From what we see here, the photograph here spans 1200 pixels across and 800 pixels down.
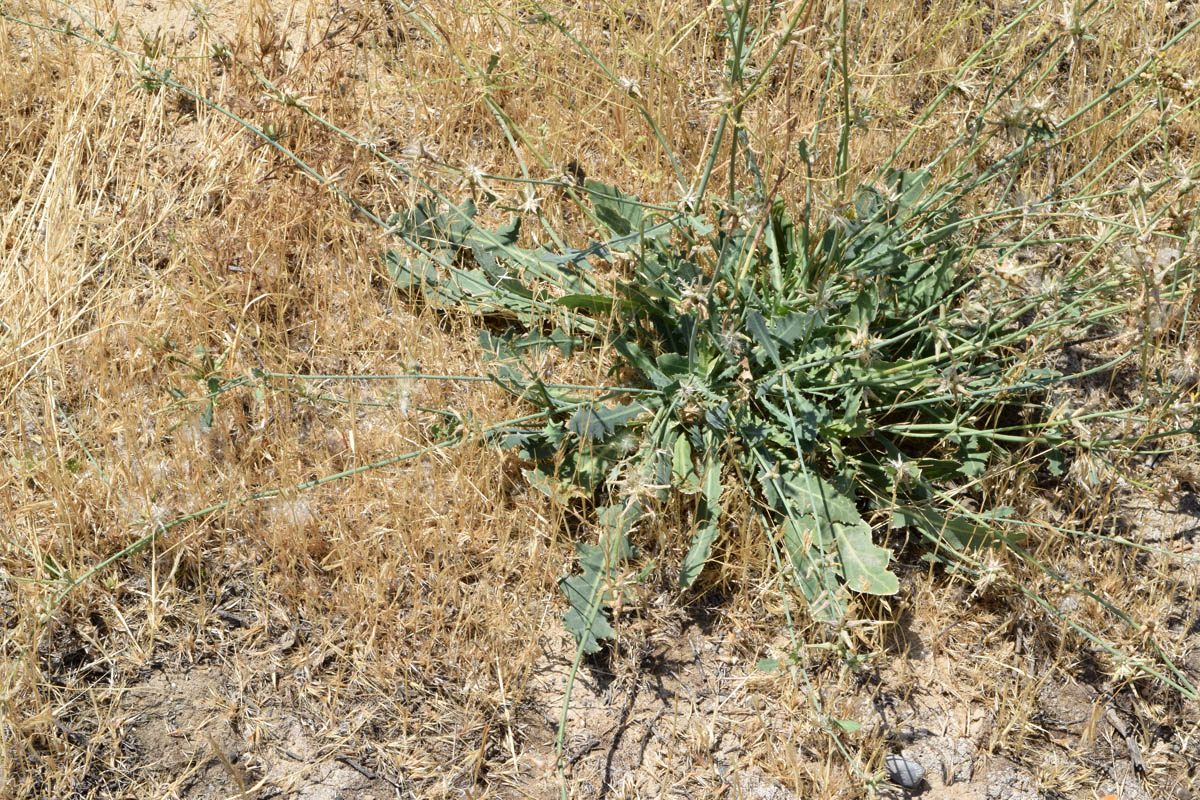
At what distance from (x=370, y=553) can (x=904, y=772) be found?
1.40 meters

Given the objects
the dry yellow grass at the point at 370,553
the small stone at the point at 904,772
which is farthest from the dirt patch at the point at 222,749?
the small stone at the point at 904,772

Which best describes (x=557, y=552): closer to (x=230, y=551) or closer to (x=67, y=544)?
(x=230, y=551)

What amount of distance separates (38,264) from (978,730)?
293 centimetres

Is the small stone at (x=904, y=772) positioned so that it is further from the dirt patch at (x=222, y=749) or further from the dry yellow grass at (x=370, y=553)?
the dirt patch at (x=222, y=749)

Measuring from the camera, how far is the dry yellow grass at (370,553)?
7.86 feet

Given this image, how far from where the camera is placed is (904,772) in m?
2.41

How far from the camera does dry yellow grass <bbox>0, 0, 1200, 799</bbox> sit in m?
2.40

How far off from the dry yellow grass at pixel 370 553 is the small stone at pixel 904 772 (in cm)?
7

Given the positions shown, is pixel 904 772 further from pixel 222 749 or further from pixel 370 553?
pixel 222 749

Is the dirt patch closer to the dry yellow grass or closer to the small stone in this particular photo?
the dry yellow grass

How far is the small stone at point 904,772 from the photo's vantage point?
2.40 m

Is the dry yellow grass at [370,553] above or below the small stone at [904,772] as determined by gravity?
above

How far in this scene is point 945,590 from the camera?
266cm

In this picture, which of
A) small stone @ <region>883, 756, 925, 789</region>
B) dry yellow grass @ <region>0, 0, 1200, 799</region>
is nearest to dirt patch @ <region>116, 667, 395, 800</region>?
dry yellow grass @ <region>0, 0, 1200, 799</region>
